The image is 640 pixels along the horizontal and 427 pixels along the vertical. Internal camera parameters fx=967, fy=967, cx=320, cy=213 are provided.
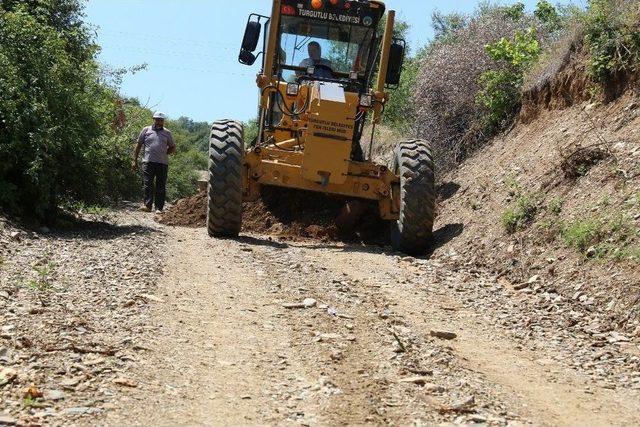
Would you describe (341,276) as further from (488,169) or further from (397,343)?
(488,169)

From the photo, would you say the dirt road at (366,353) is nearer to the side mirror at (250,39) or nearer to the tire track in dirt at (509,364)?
the tire track in dirt at (509,364)

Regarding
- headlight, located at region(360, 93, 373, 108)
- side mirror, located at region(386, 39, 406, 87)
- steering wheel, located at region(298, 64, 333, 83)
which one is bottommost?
headlight, located at region(360, 93, 373, 108)

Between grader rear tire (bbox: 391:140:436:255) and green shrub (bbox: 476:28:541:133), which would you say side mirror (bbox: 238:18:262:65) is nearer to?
grader rear tire (bbox: 391:140:436:255)

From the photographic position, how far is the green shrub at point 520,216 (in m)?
10.9

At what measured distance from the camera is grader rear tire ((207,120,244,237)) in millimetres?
11664

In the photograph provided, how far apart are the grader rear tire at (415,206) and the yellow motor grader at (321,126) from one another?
1cm

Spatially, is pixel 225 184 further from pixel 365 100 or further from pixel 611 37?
pixel 611 37

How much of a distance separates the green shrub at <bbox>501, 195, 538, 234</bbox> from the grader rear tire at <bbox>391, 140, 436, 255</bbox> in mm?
1016

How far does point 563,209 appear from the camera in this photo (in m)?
10.5

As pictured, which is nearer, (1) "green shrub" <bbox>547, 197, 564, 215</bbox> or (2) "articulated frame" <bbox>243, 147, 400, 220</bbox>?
(1) "green shrub" <bbox>547, 197, 564, 215</bbox>

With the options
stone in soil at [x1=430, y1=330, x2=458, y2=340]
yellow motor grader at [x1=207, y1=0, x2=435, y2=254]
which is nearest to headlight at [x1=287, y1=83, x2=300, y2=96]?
yellow motor grader at [x1=207, y1=0, x2=435, y2=254]

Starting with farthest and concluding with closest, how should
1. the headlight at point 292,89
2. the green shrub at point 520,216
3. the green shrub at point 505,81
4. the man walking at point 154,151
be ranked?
the green shrub at point 505,81
the man walking at point 154,151
the headlight at point 292,89
the green shrub at point 520,216

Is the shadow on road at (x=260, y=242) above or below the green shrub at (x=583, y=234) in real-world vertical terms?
below

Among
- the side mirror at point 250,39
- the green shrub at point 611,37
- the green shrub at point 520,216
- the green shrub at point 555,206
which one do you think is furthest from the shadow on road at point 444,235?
the side mirror at point 250,39
